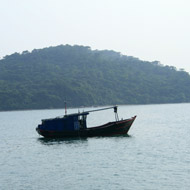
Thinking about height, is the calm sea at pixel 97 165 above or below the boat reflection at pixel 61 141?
below

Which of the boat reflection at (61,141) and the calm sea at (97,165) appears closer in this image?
the calm sea at (97,165)

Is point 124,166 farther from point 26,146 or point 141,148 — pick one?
point 26,146

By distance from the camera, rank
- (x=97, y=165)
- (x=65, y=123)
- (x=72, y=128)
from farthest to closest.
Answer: (x=65, y=123)
(x=72, y=128)
(x=97, y=165)

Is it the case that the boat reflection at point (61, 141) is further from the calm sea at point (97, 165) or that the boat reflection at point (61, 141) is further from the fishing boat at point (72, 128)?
the fishing boat at point (72, 128)

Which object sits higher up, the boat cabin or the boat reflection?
the boat cabin

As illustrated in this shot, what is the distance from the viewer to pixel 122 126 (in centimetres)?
5525

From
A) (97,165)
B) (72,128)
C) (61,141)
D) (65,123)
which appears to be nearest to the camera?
(97,165)

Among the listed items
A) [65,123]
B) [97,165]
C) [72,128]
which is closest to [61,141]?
[72,128]

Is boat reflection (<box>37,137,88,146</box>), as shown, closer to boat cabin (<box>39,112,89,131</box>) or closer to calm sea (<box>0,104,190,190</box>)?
calm sea (<box>0,104,190,190</box>)

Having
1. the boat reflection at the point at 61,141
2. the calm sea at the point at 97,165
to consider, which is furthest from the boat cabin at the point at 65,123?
the calm sea at the point at 97,165

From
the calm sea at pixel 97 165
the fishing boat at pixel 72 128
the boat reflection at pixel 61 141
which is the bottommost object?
the calm sea at pixel 97 165

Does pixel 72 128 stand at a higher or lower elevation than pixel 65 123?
lower

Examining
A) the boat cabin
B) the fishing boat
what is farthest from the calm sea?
the boat cabin

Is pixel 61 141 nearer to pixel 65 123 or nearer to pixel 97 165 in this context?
pixel 65 123
